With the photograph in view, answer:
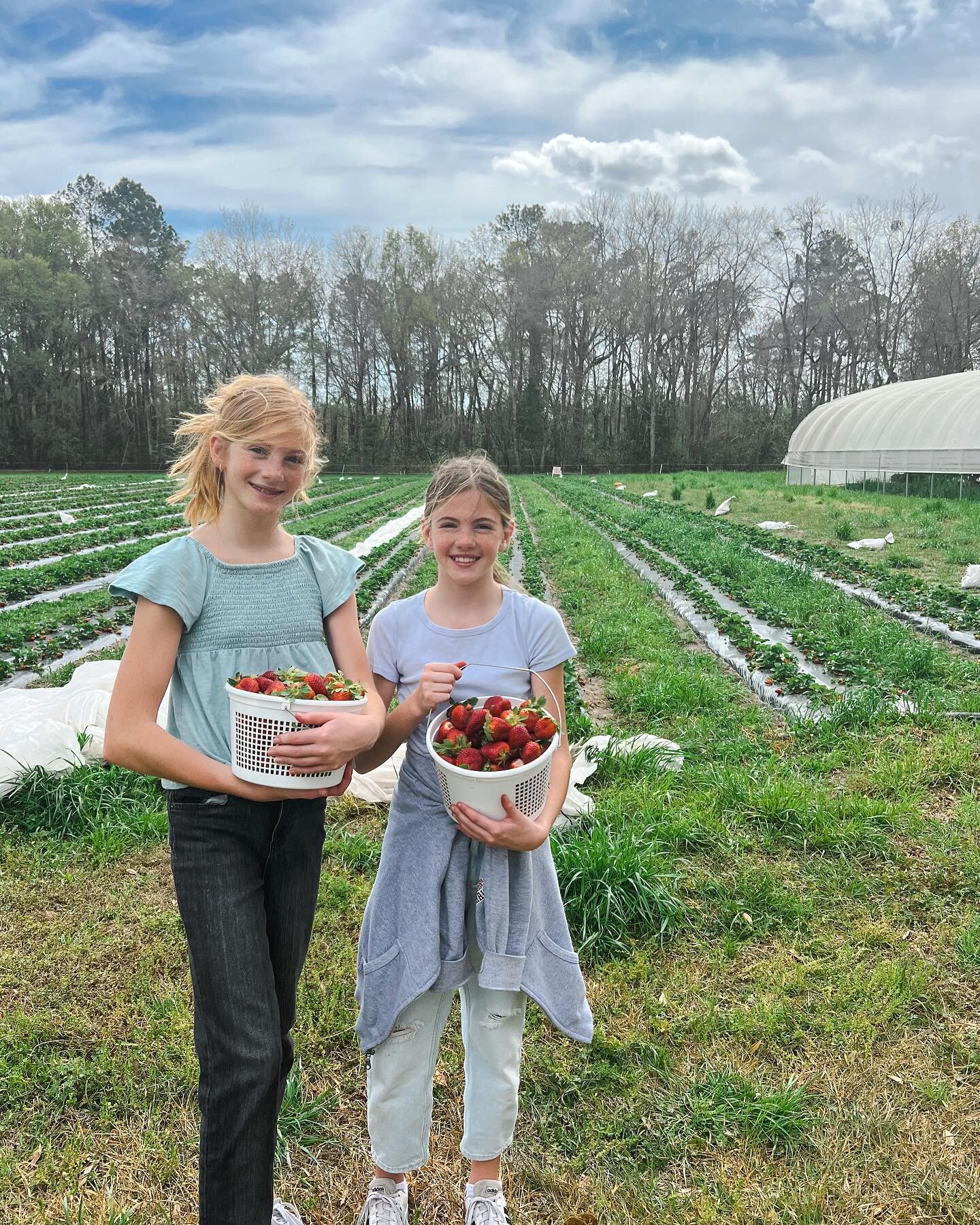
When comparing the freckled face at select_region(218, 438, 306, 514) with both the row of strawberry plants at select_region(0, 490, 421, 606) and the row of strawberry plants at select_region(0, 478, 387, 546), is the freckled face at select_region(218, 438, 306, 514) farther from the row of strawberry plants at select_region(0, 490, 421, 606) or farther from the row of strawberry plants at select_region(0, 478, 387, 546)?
the row of strawberry plants at select_region(0, 478, 387, 546)

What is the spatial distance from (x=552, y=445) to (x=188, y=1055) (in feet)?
164

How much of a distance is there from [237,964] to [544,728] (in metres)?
0.80

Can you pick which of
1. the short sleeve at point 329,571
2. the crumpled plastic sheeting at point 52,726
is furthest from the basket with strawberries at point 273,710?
the crumpled plastic sheeting at point 52,726

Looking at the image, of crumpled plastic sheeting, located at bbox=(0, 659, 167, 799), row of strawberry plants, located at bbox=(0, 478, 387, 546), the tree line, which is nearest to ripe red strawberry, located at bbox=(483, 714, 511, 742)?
crumpled plastic sheeting, located at bbox=(0, 659, 167, 799)

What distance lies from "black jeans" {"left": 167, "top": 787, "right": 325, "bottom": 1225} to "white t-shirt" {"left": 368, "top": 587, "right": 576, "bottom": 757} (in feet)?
1.40

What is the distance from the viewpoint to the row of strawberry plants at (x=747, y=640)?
259 inches

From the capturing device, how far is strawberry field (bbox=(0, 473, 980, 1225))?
2.35m

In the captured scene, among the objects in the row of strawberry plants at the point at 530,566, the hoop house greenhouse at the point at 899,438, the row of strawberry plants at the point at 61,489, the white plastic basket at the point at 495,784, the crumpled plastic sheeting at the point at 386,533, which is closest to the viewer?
the white plastic basket at the point at 495,784

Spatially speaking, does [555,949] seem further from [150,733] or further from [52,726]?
[52,726]

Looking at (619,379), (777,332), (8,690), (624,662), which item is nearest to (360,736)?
(8,690)

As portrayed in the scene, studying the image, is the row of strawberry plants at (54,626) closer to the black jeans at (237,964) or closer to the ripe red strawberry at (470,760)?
the black jeans at (237,964)

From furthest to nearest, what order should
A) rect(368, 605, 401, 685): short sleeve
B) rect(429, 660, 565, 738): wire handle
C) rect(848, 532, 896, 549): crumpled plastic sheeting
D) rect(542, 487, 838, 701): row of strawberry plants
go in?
rect(848, 532, 896, 549): crumpled plastic sheeting < rect(542, 487, 838, 701): row of strawberry plants < rect(368, 605, 401, 685): short sleeve < rect(429, 660, 565, 738): wire handle

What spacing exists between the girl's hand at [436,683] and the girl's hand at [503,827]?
24 cm

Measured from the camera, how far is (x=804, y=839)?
13.7 ft
